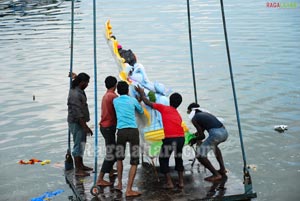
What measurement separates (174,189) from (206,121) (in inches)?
49.4

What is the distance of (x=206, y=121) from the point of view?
30.4ft

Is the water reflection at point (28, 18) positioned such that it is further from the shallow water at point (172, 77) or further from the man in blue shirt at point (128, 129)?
the man in blue shirt at point (128, 129)

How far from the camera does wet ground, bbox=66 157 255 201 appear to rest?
8.54m

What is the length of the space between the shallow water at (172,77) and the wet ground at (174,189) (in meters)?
0.63

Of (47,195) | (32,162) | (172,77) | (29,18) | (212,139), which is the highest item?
(29,18)

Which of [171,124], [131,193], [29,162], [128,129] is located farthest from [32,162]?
[171,124]

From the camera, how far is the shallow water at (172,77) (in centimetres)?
1116

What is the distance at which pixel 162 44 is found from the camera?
2717 centimetres

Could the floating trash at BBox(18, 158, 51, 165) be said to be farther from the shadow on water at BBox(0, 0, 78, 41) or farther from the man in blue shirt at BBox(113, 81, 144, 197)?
the shadow on water at BBox(0, 0, 78, 41)

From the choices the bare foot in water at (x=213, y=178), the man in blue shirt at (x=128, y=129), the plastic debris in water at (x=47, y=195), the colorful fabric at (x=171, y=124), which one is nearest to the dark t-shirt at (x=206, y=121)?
the colorful fabric at (x=171, y=124)

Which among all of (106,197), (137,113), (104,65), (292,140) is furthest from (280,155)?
(104,65)

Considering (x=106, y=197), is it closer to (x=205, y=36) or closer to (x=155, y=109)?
(x=155, y=109)

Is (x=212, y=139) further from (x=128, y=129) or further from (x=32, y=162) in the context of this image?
(x=32, y=162)

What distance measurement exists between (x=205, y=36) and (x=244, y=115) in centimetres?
1467
